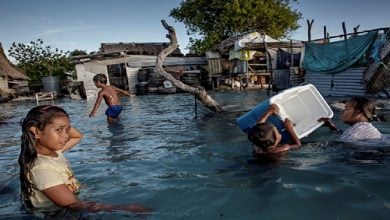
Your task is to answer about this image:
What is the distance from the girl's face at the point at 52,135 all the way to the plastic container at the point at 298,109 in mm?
3323

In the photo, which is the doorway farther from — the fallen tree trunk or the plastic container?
the plastic container

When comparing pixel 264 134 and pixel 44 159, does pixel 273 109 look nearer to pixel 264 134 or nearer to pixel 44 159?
pixel 264 134

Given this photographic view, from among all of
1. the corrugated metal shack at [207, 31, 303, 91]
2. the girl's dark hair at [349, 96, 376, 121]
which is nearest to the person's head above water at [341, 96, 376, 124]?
the girl's dark hair at [349, 96, 376, 121]

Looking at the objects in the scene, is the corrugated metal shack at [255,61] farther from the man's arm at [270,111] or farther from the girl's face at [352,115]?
the man's arm at [270,111]

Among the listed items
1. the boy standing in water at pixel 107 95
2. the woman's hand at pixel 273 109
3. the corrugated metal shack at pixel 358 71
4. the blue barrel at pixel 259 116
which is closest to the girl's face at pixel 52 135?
the woman's hand at pixel 273 109

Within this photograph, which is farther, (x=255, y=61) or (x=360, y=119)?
(x=255, y=61)

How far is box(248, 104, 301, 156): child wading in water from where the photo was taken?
14.5ft

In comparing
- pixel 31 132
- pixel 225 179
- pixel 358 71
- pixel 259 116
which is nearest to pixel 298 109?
pixel 259 116

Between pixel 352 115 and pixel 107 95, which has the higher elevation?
pixel 107 95

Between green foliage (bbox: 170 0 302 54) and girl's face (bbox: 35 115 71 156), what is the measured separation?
27.7 meters

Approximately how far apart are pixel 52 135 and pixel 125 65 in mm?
25409

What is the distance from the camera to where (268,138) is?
4418 mm

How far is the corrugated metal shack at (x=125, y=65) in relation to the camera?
2584 centimetres

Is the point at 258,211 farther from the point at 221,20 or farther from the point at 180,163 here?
the point at 221,20
